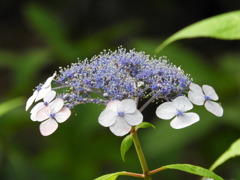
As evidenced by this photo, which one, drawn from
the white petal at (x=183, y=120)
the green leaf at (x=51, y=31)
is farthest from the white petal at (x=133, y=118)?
the green leaf at (x=51, y=31)

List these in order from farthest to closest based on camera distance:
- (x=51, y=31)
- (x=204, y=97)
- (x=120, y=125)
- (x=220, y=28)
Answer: (x=51, y=31) → (x=220, y=28) → (x=204, y=97) → (x=120, y=125)

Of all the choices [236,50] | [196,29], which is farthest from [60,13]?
[196,29]

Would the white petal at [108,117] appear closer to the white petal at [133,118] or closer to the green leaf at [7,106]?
the white petal at [133,118]

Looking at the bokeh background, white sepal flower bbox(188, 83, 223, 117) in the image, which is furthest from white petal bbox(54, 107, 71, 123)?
the bokeh background

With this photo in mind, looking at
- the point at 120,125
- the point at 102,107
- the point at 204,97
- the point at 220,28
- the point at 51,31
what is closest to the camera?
the point at 120,125

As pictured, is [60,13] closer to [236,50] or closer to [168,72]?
[236,50]

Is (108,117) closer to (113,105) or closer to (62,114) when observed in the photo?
(113,105)

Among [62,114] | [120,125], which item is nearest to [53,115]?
[62,114]
